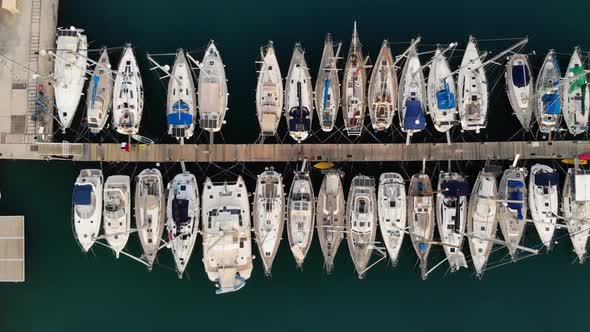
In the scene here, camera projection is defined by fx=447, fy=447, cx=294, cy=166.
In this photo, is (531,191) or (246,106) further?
(246,106)

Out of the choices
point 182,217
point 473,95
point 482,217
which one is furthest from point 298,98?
point 482,217

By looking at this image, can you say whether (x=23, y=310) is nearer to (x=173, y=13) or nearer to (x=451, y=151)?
(x=173, y=13)

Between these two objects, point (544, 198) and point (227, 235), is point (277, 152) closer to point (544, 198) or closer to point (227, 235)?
point (227, 235)

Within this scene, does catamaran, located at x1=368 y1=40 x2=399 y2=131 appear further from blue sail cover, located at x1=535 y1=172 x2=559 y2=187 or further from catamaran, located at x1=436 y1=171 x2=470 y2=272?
blue sail cover, located at x1=535 y1=172 x2=559 y2=187

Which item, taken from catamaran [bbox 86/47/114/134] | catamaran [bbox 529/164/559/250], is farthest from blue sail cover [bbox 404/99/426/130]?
catamaran [bbox 86/47/114/134]

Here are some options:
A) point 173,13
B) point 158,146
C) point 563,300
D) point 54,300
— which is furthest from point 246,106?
point 563,300

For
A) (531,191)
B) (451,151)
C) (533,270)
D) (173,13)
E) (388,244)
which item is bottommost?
(533,270)

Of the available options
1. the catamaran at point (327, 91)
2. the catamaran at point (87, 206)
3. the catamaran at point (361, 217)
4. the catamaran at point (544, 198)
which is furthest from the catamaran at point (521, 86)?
the catamaran at point (87, 206)
